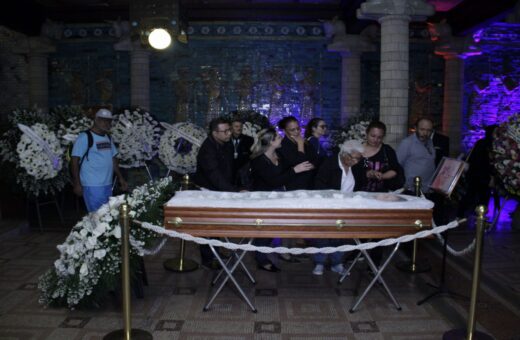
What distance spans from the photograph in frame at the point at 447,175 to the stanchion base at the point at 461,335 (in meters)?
1.48

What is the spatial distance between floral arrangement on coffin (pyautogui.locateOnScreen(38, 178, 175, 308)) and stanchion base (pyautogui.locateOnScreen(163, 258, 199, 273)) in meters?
1.21

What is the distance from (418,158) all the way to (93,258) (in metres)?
4.17

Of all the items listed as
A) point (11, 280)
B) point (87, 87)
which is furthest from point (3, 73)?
point (11, 280)

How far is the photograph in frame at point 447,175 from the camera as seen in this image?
5355 mm

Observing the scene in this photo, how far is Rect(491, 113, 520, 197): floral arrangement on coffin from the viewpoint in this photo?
22.1 feet

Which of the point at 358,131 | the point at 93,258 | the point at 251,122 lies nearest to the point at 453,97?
the point at 358,131

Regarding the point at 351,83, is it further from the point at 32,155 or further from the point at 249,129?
the point at 32,155

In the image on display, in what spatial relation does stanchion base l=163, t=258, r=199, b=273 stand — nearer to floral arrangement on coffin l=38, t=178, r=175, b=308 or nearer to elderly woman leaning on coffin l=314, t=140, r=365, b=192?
floral arrangement on coffin l=38, t=178, r=175, b=308

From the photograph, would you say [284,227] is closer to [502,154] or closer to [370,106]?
[502,154]

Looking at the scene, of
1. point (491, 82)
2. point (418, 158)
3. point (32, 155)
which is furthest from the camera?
point (491, 82)

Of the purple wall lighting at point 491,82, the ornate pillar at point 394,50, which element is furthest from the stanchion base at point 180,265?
the purple wall lighting at point 491,82

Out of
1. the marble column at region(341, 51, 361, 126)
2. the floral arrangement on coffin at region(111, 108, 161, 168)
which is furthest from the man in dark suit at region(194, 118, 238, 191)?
the marble column at region(341, 51, 361, 126)

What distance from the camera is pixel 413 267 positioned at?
615 cm

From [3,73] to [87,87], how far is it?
2658 mm
